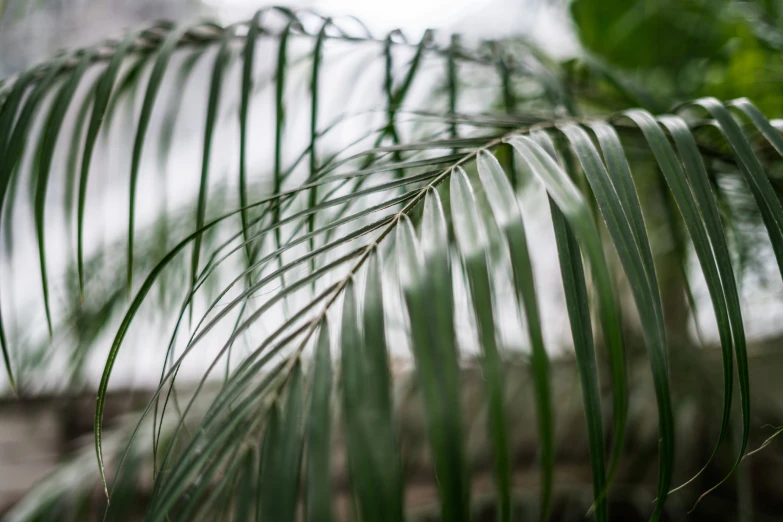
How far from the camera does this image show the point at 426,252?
7.3 inches

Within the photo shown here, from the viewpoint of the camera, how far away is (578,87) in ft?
2.22

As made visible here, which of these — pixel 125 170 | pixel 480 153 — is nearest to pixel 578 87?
pixel 480 153

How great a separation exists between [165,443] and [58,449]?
502 millimetres

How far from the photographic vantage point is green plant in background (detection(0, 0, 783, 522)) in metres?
0.16

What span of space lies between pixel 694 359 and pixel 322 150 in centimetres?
51

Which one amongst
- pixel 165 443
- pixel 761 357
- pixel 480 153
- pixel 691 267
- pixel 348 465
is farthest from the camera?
pixel 761 357

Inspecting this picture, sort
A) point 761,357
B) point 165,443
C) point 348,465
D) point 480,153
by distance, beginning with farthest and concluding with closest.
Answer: point 761,357
point 165,443
point 480,153
point 348,465

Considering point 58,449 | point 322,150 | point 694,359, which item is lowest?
point 58,449

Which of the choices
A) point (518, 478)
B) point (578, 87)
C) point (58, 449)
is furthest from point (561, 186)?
point (58, 449)

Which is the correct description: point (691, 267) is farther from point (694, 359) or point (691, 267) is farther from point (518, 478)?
point (518, 478)

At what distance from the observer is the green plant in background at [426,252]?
0.16 meters

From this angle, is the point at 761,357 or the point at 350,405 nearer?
the point at 350,405

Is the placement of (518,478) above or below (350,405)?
below

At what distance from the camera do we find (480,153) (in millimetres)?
255
